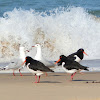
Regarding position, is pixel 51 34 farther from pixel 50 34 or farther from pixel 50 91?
pixel 50 91

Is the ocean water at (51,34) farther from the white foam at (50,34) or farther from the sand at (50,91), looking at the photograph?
the sand at (50,91)

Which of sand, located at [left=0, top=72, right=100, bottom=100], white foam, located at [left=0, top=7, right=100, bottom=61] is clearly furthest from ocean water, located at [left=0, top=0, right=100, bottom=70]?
sand, located at [left=0, top=72, right=100, bottom=100]

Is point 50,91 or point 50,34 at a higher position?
point 50,34

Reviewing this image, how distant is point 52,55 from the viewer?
14.7 metres

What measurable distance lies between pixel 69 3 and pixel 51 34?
8.93 meters

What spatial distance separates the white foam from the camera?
15102mm

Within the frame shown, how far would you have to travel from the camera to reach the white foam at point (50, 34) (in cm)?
1510

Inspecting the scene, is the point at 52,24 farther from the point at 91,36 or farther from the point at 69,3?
the point at 69,3

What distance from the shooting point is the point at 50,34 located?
1605 centimetres

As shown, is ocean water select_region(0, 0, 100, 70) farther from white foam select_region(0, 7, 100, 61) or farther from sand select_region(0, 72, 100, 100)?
sand select_region(0, 72, 100, 100)

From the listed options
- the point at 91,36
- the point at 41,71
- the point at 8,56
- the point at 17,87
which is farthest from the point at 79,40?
the point at 17,87

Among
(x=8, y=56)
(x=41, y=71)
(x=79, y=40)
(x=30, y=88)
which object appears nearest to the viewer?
(x=30, y=88)

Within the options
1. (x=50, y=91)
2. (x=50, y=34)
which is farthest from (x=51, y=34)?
(x=50, y=91)

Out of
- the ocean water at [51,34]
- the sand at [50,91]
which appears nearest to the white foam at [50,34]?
the ocean water at [51,34]
